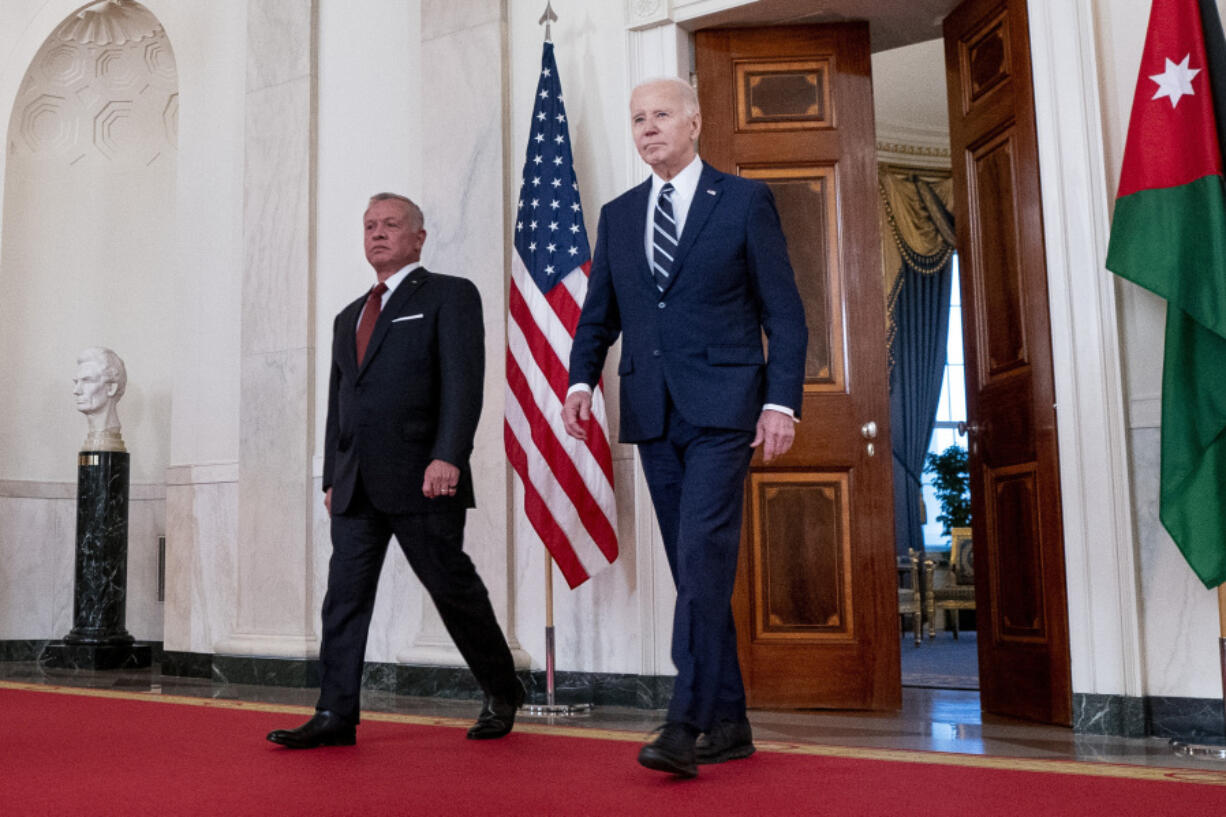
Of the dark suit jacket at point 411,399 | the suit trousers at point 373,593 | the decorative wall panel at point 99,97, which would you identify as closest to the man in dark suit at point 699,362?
the dark suit jacket at point 411,399

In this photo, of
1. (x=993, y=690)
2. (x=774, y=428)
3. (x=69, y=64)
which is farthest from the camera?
(x=69, y=64)

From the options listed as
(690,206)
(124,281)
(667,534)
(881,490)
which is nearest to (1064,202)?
(881,490)

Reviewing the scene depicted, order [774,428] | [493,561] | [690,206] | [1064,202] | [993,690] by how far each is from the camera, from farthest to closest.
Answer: [493,561] → [993,690] → [1064,202] → [690,206] → [774,428]

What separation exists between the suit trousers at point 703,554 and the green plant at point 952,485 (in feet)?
28.5

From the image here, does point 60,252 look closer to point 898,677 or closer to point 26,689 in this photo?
point 26,689

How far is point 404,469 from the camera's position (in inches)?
133

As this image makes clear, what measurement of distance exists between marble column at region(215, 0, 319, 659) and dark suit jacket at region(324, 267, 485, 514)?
238 centimetres

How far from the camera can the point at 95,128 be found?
322 inches

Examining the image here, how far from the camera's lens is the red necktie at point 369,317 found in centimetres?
352

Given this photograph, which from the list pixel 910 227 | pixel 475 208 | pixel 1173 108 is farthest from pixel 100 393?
pixel 910 227

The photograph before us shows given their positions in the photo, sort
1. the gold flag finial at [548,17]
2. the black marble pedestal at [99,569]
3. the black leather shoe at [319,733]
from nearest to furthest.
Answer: the black leather shoe at [319,733], the gold flag finial at [548,17], the black marble pedestal at [99,569]

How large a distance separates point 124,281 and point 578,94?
437cm

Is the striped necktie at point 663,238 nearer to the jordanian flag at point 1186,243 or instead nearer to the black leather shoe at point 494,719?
the black leather shoe at point 494,719

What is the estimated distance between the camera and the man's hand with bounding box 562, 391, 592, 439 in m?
2.98
